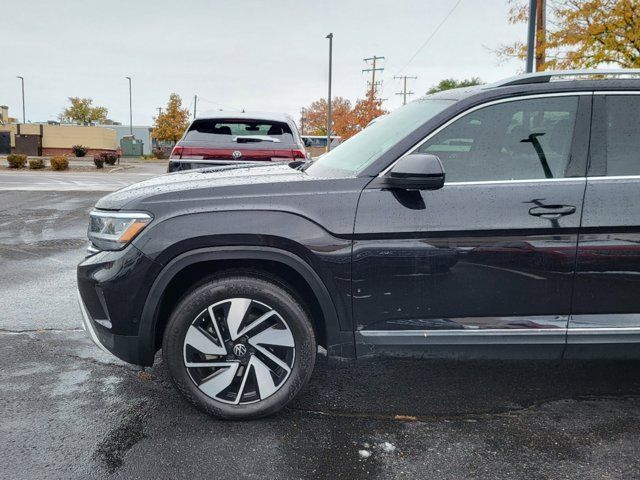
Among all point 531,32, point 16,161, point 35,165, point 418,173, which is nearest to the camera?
point 418,173

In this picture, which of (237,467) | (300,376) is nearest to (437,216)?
(300,376)

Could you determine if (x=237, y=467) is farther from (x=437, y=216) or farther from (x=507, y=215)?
(x=507, y=215)

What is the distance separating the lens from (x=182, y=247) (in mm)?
2838

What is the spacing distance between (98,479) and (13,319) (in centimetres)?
278

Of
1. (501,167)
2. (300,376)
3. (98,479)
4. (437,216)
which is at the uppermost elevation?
(501,167)

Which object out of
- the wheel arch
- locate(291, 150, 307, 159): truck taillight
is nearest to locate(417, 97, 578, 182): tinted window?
the wheel arch

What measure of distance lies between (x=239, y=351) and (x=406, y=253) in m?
1.04

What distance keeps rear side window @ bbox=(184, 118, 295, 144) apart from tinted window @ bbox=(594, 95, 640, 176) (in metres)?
4.94

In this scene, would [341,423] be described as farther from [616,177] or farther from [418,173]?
[616,177]

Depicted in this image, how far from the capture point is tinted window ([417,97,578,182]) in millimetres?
2975

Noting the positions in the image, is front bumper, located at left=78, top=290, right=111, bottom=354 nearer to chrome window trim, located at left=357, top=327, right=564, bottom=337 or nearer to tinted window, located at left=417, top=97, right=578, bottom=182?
chrome window trim, located at left=357, top=327, right=564, bottom=337

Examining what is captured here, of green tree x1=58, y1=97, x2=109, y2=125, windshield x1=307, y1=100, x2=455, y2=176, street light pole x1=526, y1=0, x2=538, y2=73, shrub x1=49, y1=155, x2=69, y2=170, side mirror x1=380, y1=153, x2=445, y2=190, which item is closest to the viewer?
side mirror x1=380, y1=153, x2=445, y2=190

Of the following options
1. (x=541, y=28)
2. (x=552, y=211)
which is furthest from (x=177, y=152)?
(x=541, y=28)

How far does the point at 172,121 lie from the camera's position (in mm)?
62281
